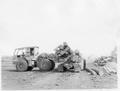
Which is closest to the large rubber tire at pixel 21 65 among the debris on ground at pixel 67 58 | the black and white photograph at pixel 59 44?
the black and white photograph at pixel 59 44

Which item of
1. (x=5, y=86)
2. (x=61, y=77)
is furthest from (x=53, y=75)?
(x=5, y=86)

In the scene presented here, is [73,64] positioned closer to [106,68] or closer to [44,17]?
[106,68]

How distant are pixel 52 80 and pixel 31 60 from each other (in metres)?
0.23

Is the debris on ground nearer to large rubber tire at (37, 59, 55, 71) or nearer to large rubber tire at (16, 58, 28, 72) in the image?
large rubber tire at (37, 59, 55, 71)

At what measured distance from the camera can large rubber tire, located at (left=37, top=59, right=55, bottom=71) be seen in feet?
7.85

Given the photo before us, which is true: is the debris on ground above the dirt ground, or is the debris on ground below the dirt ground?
above

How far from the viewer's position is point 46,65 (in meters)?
2.40

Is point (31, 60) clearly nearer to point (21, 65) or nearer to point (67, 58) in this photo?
point (21, 65)

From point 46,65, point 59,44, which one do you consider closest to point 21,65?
point 46,65

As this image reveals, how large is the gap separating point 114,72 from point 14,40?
746 mm

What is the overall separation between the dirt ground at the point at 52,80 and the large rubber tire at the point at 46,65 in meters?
0.04

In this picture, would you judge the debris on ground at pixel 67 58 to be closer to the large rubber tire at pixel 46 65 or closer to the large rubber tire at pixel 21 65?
the large rubber tire at pixel 46 65

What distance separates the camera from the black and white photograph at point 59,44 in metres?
2.35

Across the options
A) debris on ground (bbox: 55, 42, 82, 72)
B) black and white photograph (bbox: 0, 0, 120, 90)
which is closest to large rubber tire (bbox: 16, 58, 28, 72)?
black and white photograph (bbox: 0, 0, 120, 90)
